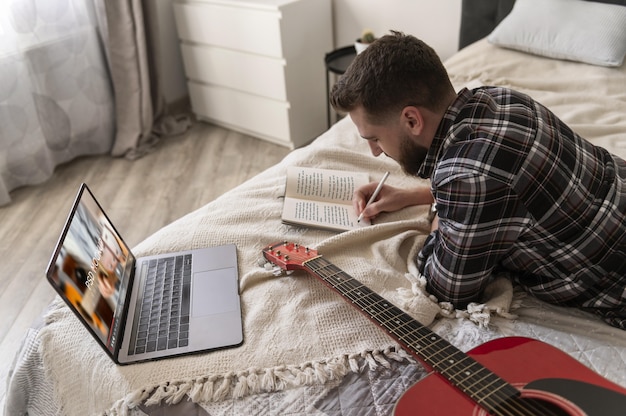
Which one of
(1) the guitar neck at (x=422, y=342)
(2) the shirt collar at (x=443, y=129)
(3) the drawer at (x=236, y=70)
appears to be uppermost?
(2) the shirt collar at (x=443, y=129)

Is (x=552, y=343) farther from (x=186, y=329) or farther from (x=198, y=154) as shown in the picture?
(x=198, y=154)

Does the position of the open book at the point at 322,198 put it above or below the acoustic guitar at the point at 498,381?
below

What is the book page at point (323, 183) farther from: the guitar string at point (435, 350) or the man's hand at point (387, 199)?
the guitar string at point (435, 350)

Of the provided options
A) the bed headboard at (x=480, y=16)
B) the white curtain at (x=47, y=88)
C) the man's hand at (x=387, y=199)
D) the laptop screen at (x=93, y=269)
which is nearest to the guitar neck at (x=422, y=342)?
the man's hand at (x=387, y=199)

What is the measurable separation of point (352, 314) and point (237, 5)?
2.00 metres

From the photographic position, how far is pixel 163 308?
1.06 m

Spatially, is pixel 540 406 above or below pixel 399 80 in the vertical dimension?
below

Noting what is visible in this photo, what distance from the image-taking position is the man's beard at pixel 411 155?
42.1 inches

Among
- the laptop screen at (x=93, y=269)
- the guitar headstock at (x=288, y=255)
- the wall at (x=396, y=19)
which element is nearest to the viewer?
the laptop screen at (x=93, y=269)

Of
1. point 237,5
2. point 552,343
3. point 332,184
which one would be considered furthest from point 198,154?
point 552,343

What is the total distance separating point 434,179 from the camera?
99 centimetres

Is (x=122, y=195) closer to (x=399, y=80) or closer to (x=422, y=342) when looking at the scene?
(x=399, y=80)

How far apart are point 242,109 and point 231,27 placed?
0.45m

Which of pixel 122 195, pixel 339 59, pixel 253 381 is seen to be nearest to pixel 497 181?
pixel 253 381
